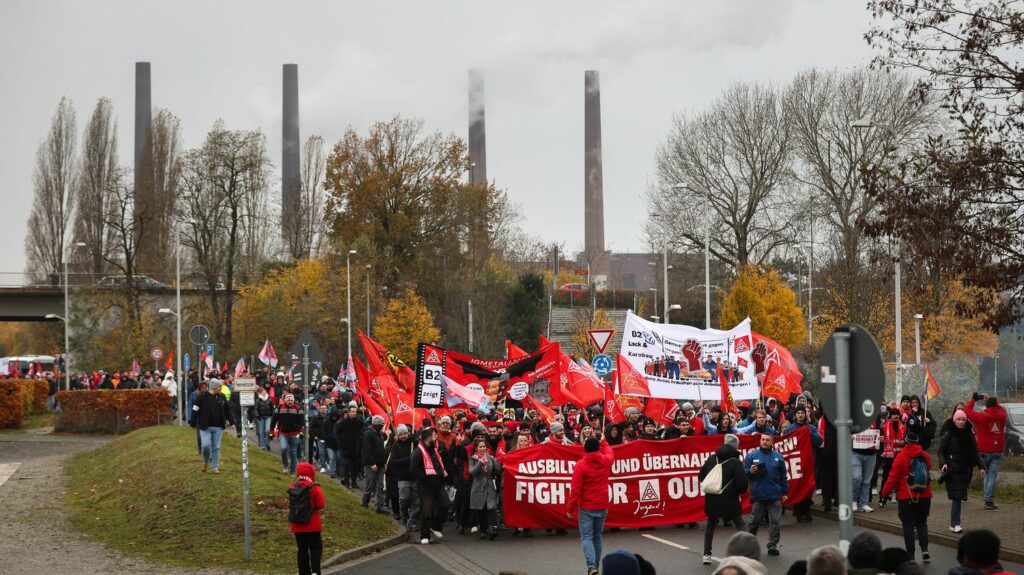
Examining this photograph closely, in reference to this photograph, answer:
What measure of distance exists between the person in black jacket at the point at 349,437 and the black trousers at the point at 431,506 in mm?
5955

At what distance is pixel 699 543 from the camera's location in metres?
17.2

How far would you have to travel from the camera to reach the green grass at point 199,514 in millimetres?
16500

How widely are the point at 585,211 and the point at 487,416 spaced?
280 feet

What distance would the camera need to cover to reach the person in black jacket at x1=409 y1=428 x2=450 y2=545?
17953 mm

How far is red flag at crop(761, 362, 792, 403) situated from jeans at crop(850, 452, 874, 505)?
6.18 metres

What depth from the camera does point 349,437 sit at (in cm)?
2414

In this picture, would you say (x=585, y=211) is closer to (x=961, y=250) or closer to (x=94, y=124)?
(x=94, y=124)

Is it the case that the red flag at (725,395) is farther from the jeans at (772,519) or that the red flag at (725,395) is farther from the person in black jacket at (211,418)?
the person in black jacket at (211,418)

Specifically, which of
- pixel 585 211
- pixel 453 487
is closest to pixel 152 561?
pixel 453 487

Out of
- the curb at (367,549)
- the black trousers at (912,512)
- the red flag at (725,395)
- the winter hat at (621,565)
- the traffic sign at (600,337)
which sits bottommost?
the curb at (367,549)

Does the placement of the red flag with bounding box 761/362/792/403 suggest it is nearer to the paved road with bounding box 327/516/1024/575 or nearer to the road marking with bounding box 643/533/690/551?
the paved road with bounding box 327/516/1024/575

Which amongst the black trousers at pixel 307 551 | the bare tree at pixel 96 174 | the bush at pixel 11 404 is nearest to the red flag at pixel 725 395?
the black trousers at pixel 307 551

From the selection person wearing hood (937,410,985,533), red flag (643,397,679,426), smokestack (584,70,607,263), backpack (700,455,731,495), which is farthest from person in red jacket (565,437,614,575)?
smokestack (584,70,607,263)

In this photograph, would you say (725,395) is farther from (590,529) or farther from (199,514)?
(199,514)
